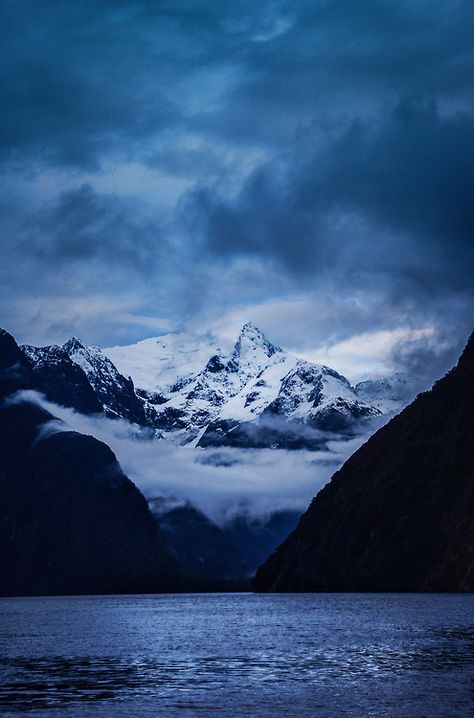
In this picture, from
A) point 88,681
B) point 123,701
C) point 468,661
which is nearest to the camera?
point 123,701

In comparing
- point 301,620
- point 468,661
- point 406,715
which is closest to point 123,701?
point 406,715

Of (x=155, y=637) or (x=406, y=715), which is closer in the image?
(x=406, y=715)

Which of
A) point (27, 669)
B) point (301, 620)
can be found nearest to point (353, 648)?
point (27, 669)

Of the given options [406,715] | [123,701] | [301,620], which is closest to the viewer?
[406,715]

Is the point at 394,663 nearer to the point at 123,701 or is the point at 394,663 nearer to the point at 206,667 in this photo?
the point at 206,667

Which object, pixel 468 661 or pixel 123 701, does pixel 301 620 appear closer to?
pixel 468 661

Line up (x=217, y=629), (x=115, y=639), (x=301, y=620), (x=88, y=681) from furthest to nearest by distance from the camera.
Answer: (x=301, y=620) < (x=217, y=629) < (x=115, y=639) < (x=88, y=681)
